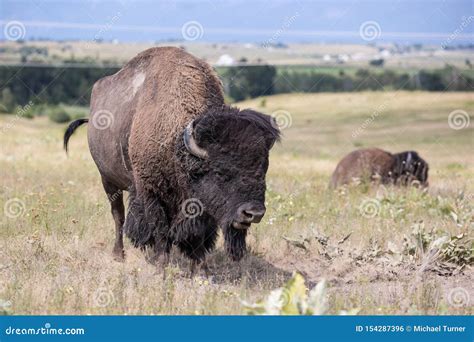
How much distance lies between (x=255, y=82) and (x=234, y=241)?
140 ft

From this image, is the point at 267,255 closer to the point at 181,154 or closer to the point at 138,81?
the point at 181,154

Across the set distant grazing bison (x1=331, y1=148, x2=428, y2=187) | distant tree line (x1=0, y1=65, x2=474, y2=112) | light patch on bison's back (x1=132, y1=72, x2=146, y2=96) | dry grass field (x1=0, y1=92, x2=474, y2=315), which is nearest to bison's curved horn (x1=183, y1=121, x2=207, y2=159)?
dry grass field (x1=0, y1=92, x2=474, y2=315)

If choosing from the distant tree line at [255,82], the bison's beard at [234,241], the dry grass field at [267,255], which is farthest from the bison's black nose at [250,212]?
the distant tree line at [255,82]

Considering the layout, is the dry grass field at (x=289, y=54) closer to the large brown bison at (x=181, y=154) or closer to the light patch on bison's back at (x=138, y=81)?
the light patch on bison's back at (x=138, y=81)

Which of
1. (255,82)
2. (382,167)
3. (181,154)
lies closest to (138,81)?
(181,154)

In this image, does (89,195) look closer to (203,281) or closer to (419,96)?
(203,281)

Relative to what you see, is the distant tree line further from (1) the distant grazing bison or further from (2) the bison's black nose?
(2) the bison's black nose

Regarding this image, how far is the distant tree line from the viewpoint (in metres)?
49.2

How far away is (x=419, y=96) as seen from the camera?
199ft

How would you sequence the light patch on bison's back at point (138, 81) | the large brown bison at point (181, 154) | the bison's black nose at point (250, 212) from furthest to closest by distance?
the light patch on bison's back at point (138, 81) < the large brown bison at point (181, 154) < the bison's black nose at point (250, 212)

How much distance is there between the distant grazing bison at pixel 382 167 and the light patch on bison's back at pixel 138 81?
8.53 meters

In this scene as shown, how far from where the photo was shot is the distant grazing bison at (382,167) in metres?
17.9

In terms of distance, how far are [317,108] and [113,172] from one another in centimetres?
4652

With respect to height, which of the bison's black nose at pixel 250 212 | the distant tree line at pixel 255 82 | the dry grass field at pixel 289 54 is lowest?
the bison's black nose at pixel 250 212
